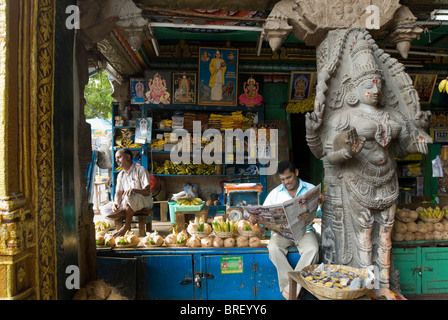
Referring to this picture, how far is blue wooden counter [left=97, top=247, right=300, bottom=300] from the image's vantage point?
354cm

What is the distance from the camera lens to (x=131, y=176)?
5176 millimetres

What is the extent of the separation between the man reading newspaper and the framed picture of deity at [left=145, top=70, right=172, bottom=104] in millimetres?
4454

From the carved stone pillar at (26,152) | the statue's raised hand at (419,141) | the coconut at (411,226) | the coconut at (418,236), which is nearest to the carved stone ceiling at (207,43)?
the statue's raised hand at (419,141)

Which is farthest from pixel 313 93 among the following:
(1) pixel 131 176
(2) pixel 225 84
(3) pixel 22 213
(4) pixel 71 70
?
(3) pixel 22 213

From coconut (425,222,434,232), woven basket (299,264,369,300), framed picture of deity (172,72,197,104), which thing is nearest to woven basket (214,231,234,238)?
woven basket (299,264,369,300)

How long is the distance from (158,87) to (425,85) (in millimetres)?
6847

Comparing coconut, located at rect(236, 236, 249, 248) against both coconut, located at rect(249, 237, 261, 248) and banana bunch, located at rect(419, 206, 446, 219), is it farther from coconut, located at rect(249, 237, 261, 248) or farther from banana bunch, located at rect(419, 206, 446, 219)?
banana bunch, located at rect(419, 206, 446, 219)

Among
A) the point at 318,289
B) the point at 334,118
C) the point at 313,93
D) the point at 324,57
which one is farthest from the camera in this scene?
the point at 313,93

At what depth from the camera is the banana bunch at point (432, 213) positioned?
397 cm

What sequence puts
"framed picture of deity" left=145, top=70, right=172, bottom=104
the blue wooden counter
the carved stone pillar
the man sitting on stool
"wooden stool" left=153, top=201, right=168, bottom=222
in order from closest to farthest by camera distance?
the carved stone pillar
the blue wooden counter
the man sitting on stool
"framed picture of deity" left=145, top=70, right=172, bottom=104
"wooden stool" left=153, top=201, right=168, bottom=222

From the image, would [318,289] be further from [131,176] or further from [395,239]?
[131,176]

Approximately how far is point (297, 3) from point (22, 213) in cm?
350

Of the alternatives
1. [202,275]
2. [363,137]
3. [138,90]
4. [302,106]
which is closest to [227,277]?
[202,275]

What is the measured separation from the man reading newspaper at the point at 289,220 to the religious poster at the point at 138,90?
15.7ft
